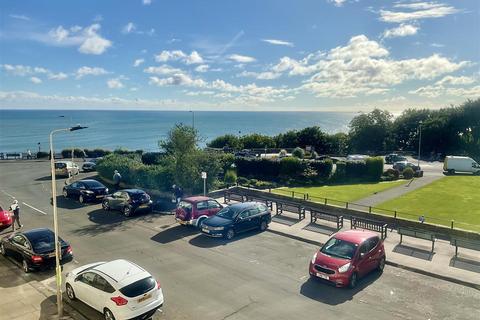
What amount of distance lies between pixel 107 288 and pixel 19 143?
157 m

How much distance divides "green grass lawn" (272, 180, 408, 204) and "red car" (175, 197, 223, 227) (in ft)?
31.2

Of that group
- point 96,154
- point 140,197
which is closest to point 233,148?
point 96,154

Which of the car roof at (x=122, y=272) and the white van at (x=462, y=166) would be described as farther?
the white van at (x=462, y=166)

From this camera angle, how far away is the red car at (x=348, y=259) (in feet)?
45.5

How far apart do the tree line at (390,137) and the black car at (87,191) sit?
1408 inches

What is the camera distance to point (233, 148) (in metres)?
Result: 61.9

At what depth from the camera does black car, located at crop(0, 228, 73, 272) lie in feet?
50.6

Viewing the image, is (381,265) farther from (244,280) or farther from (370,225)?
(244,280)

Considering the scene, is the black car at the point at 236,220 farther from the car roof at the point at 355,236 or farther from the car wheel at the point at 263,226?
the car roof at the point at 355,236

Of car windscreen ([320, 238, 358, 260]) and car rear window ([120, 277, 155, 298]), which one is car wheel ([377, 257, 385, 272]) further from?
car rear window ([120, 277, 155, 298])

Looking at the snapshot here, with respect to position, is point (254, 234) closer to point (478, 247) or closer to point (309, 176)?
point (478, 247)

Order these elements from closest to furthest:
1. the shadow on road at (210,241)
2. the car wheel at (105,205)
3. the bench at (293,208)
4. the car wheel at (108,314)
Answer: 1. the car wheel at (108,314)
2. the shadow on road at (210,241)
3. the bench at (293,208)
4. the car wheel at (105,205)

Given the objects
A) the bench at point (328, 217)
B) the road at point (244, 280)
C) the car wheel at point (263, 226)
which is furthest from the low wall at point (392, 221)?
the road at point (244, 280)

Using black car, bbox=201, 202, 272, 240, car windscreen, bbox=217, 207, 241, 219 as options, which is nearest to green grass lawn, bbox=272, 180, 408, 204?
black car, bbox=201, 202, 272, 240
